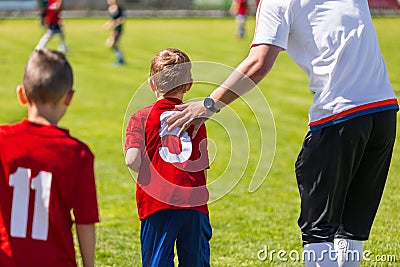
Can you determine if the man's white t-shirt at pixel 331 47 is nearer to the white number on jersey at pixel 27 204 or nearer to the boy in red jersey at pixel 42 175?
the boy in red jersey at pixel 42 175

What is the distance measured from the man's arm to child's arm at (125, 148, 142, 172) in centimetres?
22

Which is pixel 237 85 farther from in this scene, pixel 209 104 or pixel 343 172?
pixel 343 172

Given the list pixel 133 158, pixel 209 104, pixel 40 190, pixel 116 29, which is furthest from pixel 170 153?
pixel 116 29

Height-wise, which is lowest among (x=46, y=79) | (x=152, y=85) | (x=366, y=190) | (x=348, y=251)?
(x=348, y=251)

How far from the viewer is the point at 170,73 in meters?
4.26

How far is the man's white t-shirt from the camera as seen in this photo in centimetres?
401

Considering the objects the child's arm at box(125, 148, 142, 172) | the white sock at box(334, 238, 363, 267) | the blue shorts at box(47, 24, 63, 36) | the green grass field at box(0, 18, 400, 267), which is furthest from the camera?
the blue shorts at box(47, 24, 63, 36)

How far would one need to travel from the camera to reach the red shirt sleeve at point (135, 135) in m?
4.17

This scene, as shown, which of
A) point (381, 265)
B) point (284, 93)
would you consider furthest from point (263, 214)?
point (284, 93)

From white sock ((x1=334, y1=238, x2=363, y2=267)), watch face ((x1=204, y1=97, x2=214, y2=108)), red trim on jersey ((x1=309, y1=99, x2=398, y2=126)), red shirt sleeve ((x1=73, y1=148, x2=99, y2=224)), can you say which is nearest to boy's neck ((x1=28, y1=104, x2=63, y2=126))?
red shirt sleeve ((x1=73, y1=148, x2=99, y2=224))

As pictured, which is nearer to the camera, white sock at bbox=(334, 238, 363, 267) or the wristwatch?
the wristwatch

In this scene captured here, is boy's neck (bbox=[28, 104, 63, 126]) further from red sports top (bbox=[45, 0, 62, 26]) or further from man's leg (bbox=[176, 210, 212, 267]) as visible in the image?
red sports top (bbox=[45, 0, 62, 26])

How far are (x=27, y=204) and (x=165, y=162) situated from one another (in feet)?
3.71

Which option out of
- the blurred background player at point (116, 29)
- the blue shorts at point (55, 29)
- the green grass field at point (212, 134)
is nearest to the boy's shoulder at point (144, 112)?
the green grass field at point (212, 134)
